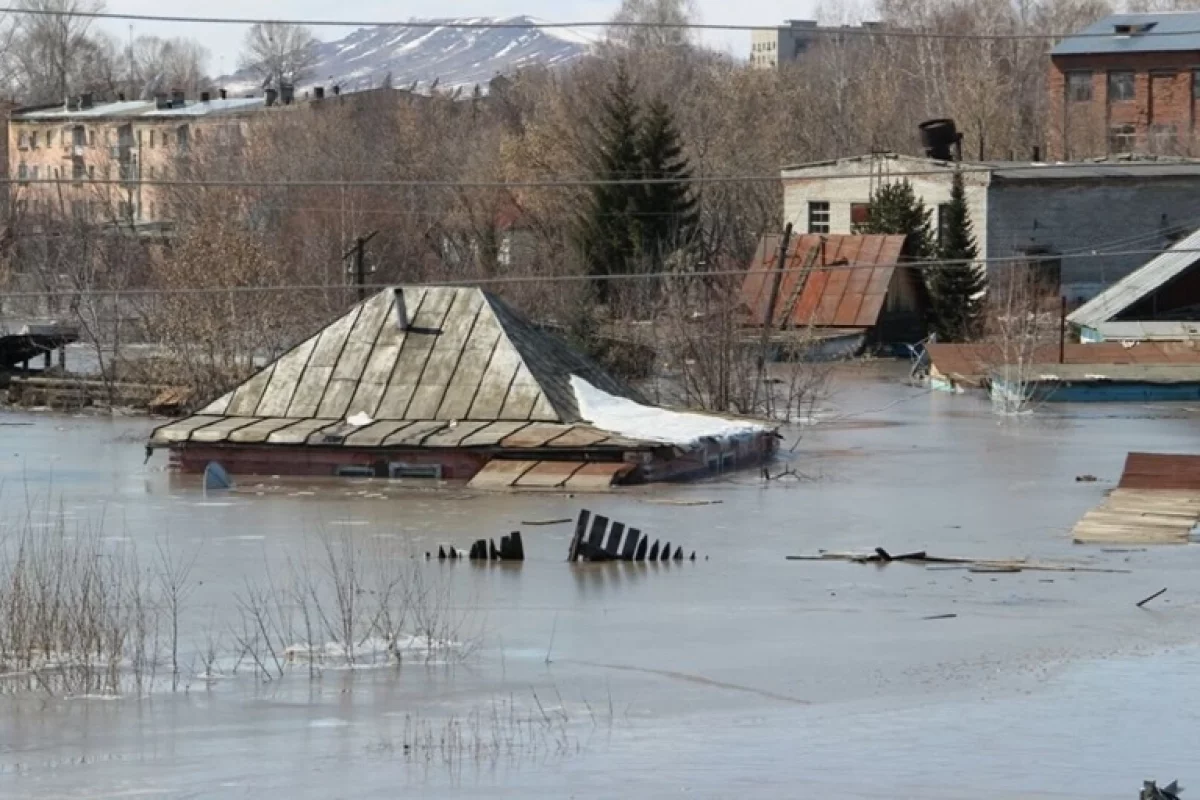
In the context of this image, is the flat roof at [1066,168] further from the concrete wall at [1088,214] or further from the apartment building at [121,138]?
the apartment building at [121,138]

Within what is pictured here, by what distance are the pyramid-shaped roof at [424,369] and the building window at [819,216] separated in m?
27.4

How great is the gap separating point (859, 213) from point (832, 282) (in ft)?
16.2

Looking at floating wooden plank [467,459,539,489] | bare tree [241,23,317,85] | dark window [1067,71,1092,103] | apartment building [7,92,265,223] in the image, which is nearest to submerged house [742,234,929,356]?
floating wooden plank [467,459,539,489]

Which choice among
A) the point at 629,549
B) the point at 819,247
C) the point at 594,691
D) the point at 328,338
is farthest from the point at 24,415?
the point at 594,691

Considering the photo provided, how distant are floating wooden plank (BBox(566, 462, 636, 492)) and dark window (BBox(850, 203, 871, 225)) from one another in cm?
3057

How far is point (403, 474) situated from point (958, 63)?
207ft

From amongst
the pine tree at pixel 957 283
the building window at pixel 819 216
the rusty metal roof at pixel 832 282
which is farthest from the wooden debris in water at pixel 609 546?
the building window at pixel 819 216

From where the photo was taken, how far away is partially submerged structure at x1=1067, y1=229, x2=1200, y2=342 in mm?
49719

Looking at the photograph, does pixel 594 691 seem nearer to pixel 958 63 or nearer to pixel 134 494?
pixel 134 494

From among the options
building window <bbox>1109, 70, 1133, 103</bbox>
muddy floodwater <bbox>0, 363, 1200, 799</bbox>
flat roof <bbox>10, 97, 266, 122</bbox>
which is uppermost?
flat roof <bbox>10, 97, 266, 122</bbox>

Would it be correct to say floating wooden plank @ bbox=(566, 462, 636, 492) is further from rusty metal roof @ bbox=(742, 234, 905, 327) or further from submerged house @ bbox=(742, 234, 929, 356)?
rusty metal roof @ bbox=(742, 234, 905, 327)

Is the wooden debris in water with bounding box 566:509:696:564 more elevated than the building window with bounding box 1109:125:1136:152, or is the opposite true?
the building window with bounding box 1109:125:1136:152

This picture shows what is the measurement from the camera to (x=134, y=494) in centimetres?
3064

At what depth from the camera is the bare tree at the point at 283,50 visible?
165 m
